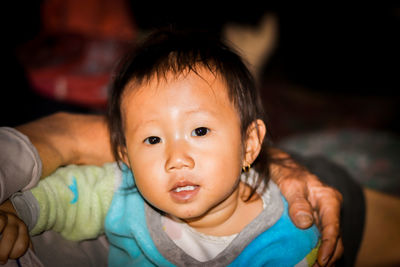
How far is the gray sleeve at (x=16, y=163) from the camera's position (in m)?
0.74

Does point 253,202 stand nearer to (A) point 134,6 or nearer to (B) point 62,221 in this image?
(B) point 62,221

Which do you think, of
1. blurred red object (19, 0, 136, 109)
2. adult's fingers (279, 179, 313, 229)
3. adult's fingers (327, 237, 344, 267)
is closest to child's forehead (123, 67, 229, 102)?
adult's fingers (279, 179, 313, 229)

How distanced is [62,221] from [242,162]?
520 mm

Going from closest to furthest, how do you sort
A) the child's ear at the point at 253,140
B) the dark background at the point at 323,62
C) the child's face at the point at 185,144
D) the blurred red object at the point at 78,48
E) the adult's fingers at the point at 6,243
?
1. the adult's fingers at the point at 6,243
2. the child's face at the point at 185,144
3. the child's ear at the point at 253,140
4. the blurred red object at the point at 78,48
5. the dark background at the point at 323,62

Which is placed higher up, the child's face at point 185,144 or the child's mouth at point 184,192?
the child's face at point 185,144

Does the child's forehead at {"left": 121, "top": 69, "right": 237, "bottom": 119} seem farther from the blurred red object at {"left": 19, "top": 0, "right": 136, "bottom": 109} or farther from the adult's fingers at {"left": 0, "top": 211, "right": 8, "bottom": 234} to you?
the blurred red object at {"left": 19, "top": 0, "right": 136, "bottom": 109}

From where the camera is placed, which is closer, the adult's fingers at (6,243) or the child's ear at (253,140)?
the adult's fingers at (6,243)

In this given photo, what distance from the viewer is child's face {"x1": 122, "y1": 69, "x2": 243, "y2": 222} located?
80 cm

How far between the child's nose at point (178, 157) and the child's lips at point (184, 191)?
47 millimetres

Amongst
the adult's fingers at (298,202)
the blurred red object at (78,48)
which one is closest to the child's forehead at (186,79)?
the adult's fingers at (298,202)

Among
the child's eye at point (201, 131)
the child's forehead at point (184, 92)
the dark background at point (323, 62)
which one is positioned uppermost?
the child's forehead at point (184, 92)

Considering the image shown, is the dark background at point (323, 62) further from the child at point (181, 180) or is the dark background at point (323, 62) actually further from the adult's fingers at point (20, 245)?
the adult's fingers at point (20, 245)

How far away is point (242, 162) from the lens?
0.91 meters

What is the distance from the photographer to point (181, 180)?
0.79 m
